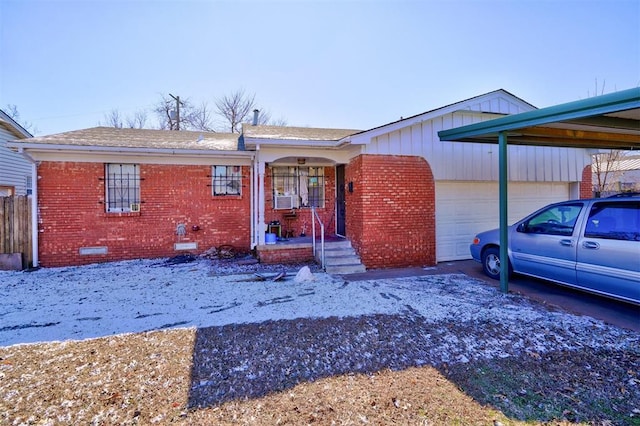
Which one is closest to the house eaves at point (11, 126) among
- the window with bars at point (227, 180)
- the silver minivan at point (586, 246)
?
the window with bars at point (227, 180)

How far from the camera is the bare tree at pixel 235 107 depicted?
27.6 meters

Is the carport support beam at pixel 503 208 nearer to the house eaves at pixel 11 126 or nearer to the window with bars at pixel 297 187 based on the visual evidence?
the window with bars at pixel 297 187

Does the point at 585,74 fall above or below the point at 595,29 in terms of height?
above

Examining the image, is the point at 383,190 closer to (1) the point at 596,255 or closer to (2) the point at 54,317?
(1) the point at 596,255

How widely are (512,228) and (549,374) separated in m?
3.55

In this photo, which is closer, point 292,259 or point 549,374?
point 549,374

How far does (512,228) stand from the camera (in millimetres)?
6023

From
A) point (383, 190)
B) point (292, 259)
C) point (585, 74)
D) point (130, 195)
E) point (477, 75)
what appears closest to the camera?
point (383, 190)

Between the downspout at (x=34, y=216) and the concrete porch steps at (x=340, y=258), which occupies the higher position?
the downspout at (x=34, y=216)

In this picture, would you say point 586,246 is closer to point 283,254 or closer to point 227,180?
point 283,254

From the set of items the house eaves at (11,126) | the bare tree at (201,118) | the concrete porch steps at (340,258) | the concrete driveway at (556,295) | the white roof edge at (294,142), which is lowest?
the concrete driveway at (556,295)

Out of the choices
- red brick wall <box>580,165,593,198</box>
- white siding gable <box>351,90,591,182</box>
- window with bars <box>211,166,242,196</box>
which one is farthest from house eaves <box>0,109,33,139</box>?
red brick wall <box>580,165,593,198</box>

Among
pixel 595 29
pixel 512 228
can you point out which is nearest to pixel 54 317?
pixel 512 228

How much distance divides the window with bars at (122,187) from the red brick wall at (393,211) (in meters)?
6.02
